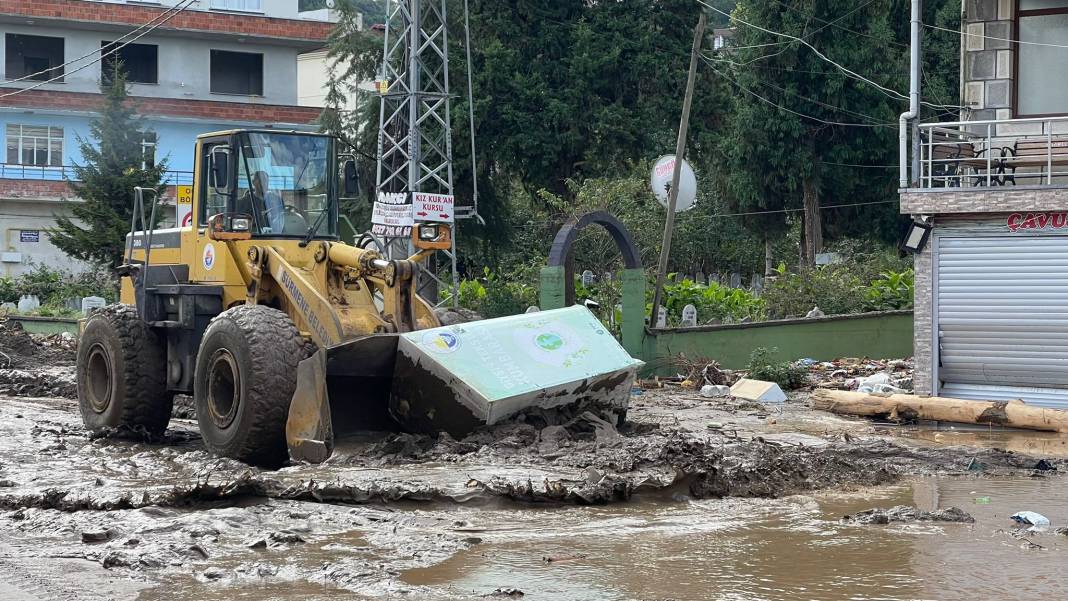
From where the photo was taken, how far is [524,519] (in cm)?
916

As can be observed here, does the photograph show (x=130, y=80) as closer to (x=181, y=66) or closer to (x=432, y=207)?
(x=181, y=66)

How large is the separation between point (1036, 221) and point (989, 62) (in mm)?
3896

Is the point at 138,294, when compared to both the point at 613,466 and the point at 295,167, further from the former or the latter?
the point at 613,466

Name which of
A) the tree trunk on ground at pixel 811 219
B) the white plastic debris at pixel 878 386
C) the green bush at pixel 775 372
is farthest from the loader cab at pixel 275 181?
the tree trunk on ground at pixel 811 219

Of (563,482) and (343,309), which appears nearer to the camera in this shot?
(563,482)

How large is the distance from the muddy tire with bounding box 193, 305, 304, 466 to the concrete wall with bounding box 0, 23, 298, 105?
37.3 m

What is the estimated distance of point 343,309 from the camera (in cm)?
1235

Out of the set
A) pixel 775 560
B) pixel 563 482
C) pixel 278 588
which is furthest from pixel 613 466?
pixel 278 588

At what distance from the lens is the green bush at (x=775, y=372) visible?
1920 cm

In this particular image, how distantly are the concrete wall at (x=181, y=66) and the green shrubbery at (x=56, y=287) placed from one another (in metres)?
8.57

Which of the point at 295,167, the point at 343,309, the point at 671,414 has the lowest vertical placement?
the point at 671,414

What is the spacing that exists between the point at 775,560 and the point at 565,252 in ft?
38.2

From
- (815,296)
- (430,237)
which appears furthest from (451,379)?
(815,296)

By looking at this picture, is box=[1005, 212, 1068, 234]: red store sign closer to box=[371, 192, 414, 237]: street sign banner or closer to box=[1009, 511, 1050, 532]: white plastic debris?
box=[1009, 511, 1050, 532]: white plastic debris
